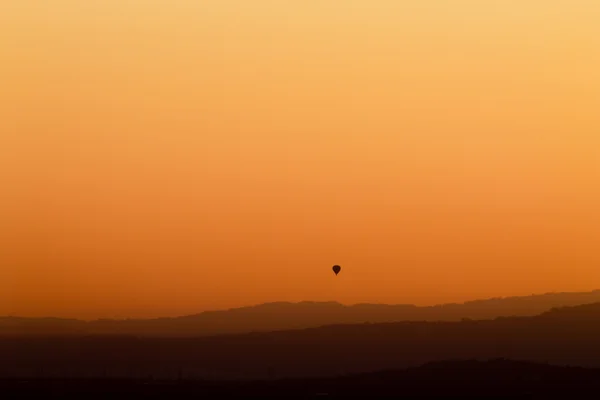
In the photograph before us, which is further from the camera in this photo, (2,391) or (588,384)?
(588,384)

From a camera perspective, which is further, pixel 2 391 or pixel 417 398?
pixel 417 398

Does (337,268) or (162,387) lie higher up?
(337,268)

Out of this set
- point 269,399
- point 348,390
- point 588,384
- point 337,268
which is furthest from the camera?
point 588,384

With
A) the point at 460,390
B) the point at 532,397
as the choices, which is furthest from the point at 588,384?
the point at 532,397

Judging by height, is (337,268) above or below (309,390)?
above

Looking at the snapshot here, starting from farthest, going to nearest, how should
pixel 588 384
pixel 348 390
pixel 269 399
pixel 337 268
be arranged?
pixel 588 384 → pixel 348 390 → pixel 337 268 → pixel 269 399

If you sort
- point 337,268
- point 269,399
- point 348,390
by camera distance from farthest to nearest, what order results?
point 348,390 → point 337,268 → point 269,399

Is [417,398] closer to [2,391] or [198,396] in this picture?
[198,396]

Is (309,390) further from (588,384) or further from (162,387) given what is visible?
(588,384)

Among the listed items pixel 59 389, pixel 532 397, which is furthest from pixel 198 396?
pixel 532 397
